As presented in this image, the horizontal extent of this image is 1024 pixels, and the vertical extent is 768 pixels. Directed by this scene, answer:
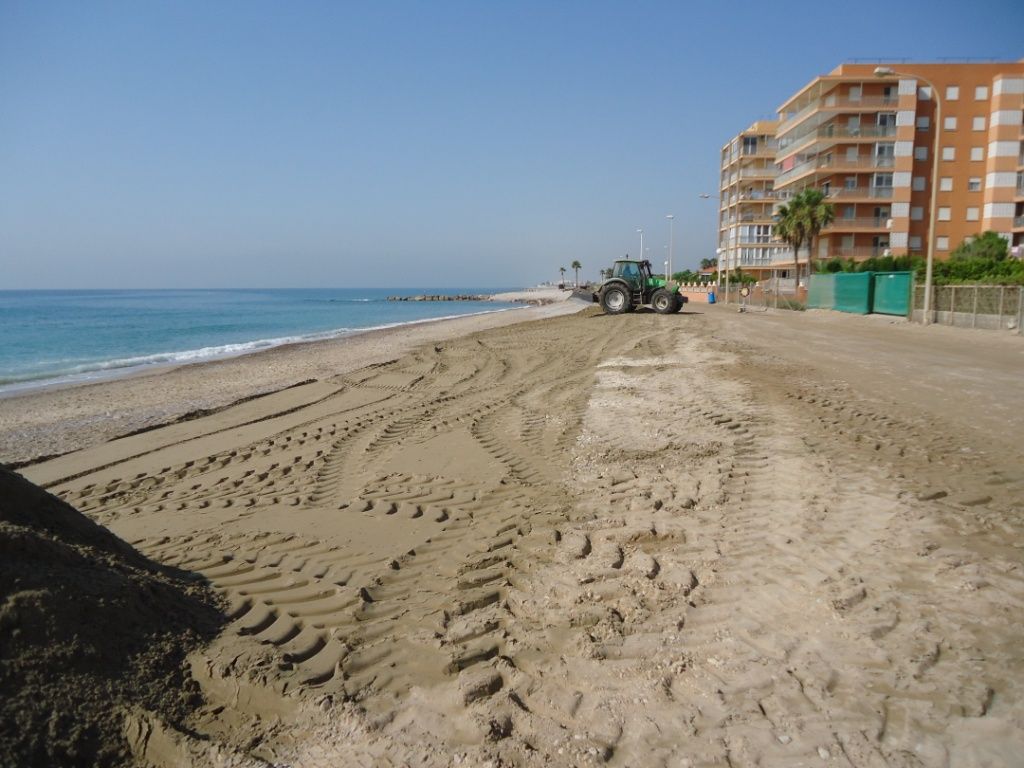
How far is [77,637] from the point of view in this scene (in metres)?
2.67

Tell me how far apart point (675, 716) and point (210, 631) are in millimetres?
2279

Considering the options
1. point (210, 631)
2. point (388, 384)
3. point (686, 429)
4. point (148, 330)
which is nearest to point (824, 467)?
point (686, 429)

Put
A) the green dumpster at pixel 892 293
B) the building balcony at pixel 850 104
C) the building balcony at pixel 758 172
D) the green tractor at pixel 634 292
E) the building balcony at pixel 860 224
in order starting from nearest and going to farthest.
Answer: the green dumpster at pixel 892 293 < the green tractor at pixel 634 292 < the building balcony at pixel 850 104 < the building balcony at pixel 860 224 < the building balcony at pixel 758 172

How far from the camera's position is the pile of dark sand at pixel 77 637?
234cm

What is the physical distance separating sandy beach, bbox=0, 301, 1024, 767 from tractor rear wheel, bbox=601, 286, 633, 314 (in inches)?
797

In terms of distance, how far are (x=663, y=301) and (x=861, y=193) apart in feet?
106

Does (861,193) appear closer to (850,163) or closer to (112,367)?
(850,163)

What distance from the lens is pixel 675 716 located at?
2.61 meters

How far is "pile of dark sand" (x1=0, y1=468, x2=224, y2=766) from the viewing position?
234cm

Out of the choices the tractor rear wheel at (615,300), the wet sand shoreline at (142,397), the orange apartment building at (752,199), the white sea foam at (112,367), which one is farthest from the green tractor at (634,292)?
the orange apartment building at (752,199)

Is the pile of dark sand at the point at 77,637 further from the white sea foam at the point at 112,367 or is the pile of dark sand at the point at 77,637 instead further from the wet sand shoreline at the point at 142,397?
the white sea foam at the point at 112,367

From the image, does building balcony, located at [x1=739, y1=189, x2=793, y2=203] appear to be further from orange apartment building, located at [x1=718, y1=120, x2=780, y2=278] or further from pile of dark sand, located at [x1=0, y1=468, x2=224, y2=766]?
pile of dark sand, located at [x1=0, y1=468, x2=224, y2=766]

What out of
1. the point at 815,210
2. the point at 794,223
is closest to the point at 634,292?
the point at 794,223

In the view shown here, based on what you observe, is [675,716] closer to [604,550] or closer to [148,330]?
[604,550]
